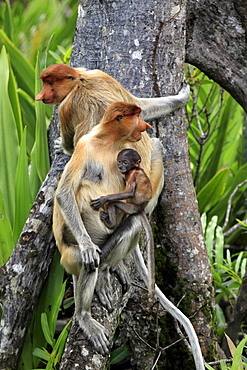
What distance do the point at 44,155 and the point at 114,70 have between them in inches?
25.6

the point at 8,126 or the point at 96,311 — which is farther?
the point at 8,126

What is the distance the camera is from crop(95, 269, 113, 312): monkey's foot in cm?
216

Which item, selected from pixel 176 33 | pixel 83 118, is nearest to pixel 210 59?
pixel 176 33

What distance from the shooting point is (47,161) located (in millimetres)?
3002

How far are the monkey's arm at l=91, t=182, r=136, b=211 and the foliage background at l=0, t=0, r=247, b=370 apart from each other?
75cm

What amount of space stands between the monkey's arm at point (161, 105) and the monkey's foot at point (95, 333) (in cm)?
101

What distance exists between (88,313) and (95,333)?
0.08 m

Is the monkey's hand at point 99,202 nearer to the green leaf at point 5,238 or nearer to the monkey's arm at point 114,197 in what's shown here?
the monkey's arm at point 114,197

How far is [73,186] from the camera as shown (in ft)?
6.82

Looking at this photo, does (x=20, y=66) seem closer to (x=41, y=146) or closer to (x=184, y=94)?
(x=41, y=146)

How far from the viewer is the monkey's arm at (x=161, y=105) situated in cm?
257

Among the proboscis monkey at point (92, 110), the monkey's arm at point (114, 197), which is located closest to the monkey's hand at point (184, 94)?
the proboscis monkey at point (92, 110)

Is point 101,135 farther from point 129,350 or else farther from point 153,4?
point 129,350

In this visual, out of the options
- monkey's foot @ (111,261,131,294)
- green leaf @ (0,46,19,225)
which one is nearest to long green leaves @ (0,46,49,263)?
green leaf @ (0,46,19,225)
